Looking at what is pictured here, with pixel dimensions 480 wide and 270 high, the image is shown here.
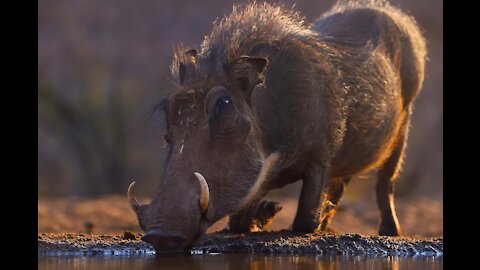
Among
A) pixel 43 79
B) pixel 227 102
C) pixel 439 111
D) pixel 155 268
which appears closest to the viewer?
pixel 155 268

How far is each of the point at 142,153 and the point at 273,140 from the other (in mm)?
10394

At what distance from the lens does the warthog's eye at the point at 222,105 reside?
22.3 ft

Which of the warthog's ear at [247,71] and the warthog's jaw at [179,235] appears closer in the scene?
the warthog's jaw at [179,235]

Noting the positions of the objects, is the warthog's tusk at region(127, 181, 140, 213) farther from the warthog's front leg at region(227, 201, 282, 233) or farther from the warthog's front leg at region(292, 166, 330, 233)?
the warthog's front leg at region(292, 166, 330, 233)

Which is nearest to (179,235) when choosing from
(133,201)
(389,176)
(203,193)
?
(203,193)

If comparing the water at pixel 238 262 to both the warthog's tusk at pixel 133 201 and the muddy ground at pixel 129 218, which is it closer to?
the warthog's tusk at pixel 133 201

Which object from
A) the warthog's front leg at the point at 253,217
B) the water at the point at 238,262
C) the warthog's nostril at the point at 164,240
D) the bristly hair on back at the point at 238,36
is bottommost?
the water at the point at 238,262

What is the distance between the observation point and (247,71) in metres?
7.10

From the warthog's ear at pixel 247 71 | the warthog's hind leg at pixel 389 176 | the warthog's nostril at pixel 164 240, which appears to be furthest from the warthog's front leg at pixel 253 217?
the warthog's hind leg at pixel 389 176

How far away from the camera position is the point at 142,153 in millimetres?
17547

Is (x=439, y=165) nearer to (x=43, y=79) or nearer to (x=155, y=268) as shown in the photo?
(x=43, y=79)

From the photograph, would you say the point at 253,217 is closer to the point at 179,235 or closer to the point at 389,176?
the point at 179,235

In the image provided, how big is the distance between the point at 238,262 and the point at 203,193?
0.41m
